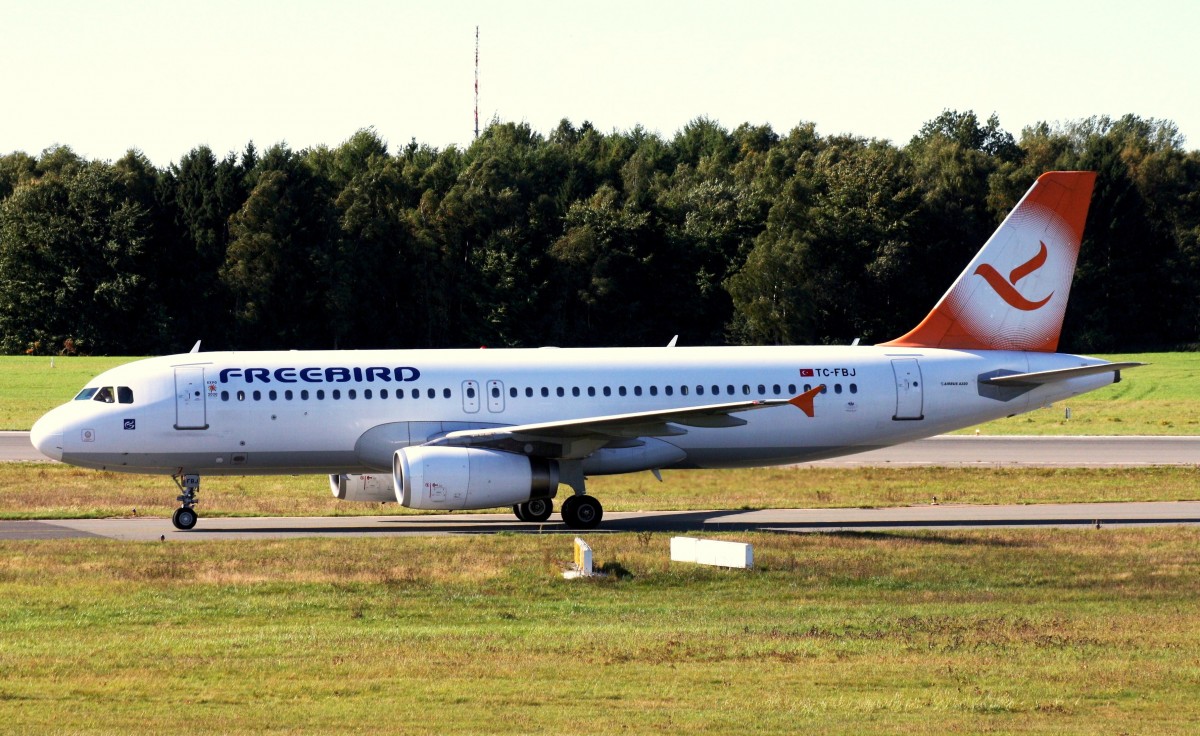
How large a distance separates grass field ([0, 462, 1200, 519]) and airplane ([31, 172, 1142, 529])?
1.56 metres

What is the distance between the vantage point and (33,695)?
15.6 m

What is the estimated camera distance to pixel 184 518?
3091 centimetres

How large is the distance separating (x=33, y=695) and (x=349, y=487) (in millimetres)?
17622

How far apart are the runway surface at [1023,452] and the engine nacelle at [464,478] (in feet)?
52.2

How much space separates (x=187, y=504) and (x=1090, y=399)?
55.0m

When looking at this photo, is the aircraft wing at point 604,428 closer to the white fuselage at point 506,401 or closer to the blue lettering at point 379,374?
the white fuselage at point 506,401

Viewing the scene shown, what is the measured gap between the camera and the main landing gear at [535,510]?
1278 inches

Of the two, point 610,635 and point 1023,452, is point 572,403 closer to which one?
point 610,635

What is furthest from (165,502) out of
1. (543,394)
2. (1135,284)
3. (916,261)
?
(1135,284)

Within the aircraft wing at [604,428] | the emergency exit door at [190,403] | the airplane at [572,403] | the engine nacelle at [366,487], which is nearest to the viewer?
the aircraft wing at [604,428]

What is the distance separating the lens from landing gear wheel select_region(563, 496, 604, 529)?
102 ft

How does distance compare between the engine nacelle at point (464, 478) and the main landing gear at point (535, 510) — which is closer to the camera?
the engine nacelle at point (464, 478)

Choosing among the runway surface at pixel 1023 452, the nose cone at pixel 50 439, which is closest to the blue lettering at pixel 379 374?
the nose cone at pixel 50 439

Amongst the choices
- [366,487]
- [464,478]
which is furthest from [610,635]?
[366,487]
